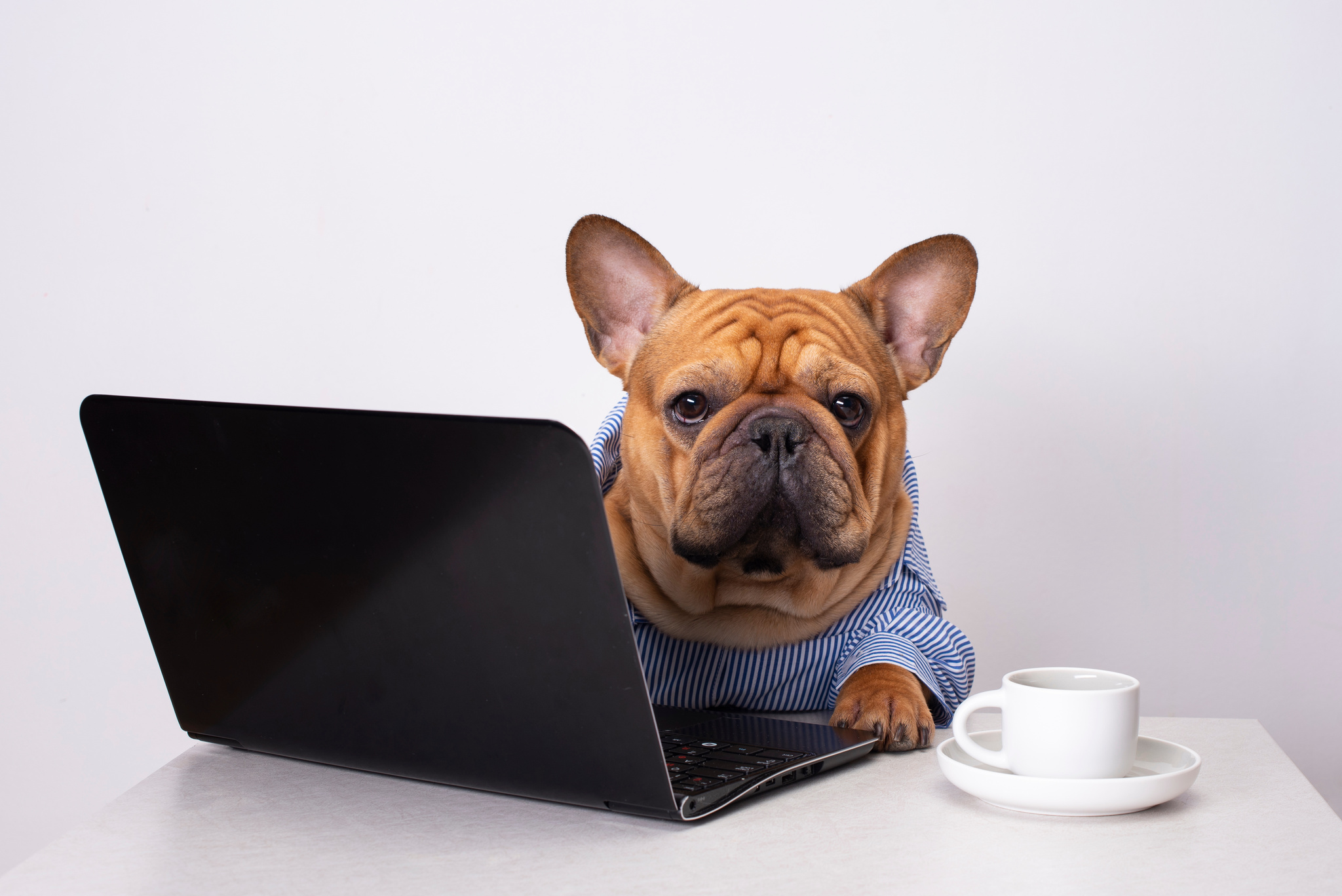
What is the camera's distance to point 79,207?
2.58 m

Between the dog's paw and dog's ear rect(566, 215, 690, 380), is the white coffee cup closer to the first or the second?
the dog's paw

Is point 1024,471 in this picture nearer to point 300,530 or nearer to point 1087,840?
point 1087,840

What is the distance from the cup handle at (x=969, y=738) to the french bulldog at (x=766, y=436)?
0.58 ft

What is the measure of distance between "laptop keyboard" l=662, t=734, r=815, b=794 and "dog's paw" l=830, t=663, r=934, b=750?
0.15 metres

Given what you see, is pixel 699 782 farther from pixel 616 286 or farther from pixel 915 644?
pixel 616 286

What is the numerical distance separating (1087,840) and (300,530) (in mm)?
689

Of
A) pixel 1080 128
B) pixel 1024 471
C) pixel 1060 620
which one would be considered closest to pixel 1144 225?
pixel 1080 128

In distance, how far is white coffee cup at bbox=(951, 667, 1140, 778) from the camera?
35.2 inches

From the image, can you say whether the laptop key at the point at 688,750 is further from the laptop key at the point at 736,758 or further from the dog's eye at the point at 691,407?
the dog's eye at the point at 691,407

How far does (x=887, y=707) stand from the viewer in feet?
3.94

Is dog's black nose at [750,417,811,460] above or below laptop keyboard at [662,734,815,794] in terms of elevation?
above

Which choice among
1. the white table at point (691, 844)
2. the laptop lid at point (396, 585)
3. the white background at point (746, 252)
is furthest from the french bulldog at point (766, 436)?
the white background at point (746, 252)

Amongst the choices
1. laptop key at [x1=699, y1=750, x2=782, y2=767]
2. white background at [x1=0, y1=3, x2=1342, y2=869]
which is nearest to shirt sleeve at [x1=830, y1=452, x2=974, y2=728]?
laptop key at [x1=699, y1=750, x2=782, y2=767]

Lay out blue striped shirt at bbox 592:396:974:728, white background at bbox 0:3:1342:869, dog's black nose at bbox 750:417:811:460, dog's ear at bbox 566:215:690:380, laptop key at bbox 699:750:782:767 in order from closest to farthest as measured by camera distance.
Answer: laptop key at bbox 699:750:782:767
dog's black nose at bbox 750:417:811:460
blue striped shirt at bbox 592:396:974:728
dog's ear at bbox 566:215:690:380
white background at bbox 0:3:1342:869
